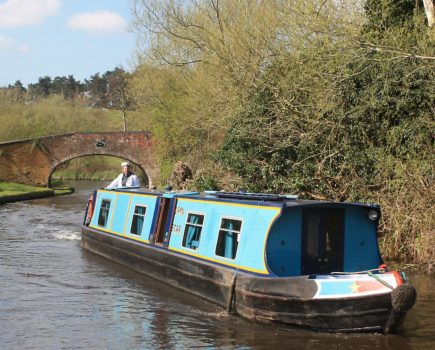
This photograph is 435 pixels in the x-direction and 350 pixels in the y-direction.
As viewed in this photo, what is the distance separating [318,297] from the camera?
22.2 feet

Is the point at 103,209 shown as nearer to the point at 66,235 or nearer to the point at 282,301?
the point at 66,235

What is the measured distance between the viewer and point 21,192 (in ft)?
94.3

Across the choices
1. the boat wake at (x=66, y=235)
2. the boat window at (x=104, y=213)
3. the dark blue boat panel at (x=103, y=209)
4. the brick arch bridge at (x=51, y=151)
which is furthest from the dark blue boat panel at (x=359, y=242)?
the brick arch bridge at (x=51, y=151)

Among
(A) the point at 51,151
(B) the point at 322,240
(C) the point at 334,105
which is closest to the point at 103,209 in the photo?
(C) the point at 334,105

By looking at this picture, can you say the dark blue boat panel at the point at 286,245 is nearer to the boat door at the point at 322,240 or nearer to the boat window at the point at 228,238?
the boat door at the point at 322,240

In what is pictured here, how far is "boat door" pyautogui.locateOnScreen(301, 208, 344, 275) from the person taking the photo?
7.95 m

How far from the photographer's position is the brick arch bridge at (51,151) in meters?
33.0

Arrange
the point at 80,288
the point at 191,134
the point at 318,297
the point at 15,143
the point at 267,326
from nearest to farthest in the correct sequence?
the point at 318,297 → the point at 267,326 → the point at 80,288 → the point at 191,134 → the point at 15,143

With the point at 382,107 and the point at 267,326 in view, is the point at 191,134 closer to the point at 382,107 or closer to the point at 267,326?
the point at 382,107

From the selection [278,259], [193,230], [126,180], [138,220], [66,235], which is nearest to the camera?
[278,259]

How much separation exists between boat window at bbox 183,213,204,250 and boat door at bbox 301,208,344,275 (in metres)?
1.83

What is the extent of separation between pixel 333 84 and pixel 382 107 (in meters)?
1.05

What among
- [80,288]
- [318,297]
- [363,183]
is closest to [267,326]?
[318,297]

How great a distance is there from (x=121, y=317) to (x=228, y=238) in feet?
5.68
